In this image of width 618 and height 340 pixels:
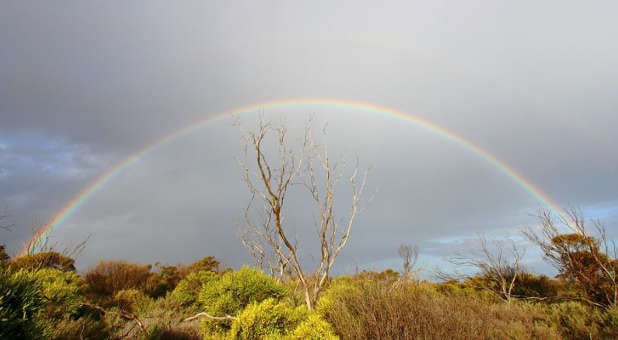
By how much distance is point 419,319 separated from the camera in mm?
4535

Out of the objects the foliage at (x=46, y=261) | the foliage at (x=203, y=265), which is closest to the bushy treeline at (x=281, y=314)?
the foliage at (x=46, y=261)

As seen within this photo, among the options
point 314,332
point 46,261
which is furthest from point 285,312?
point 46,261

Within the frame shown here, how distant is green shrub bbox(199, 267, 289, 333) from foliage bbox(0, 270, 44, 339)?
3479mm

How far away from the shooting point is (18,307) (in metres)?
3.18

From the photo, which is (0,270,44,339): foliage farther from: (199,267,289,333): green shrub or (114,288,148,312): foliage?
(114,288,148,312): foliage

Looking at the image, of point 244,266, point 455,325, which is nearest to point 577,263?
point 455,325

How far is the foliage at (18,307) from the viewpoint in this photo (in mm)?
2977

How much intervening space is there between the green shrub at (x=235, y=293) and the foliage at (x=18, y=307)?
3.48 meters

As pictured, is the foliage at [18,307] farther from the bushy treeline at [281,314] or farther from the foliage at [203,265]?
the foliage at [203,265]

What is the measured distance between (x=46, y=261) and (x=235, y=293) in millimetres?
10322

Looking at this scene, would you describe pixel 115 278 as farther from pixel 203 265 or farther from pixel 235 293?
pixel 235 293

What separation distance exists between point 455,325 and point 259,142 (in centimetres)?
505

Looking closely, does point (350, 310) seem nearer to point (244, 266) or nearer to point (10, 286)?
point (244, 266)

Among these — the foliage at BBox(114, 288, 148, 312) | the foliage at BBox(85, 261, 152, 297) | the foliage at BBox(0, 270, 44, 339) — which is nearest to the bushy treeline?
the foliage at BBox(0, 270, 44, 339)
